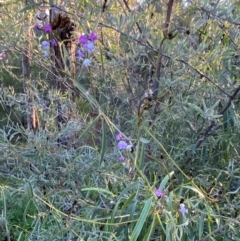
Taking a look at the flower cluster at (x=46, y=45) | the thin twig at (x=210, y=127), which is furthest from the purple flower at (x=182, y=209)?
the flower cluster at (x=46, y=45)

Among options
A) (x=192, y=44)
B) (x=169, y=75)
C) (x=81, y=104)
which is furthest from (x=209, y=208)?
(x=81, y=104)

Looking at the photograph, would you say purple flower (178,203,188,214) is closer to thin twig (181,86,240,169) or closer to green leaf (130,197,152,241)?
green leaf (130,197,152,241)

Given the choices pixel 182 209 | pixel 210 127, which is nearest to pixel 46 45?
pixel 210 127

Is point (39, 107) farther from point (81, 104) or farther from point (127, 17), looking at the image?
point (127, 17)

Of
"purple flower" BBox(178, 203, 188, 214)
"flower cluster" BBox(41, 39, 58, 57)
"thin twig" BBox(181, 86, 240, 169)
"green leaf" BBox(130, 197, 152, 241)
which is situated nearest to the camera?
"green leaf" BBox(130, 197, 152, 241)

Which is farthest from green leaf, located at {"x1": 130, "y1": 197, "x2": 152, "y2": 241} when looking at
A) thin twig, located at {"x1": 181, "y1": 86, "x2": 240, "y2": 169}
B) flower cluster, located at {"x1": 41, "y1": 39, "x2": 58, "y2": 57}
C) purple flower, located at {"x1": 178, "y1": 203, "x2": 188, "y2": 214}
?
flower cluster, located at {"x1": 41, "y1": 39, "x2": 58, "y2": 57}

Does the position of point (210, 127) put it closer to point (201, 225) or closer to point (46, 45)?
point (201, 225)

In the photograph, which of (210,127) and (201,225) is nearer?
(201,225)

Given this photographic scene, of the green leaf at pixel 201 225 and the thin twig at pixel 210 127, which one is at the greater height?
the thin twig at pixel 210 127

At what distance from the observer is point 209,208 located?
131cm

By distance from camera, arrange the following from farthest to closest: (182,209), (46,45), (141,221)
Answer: (46,45)
(182,209)
(141,221)

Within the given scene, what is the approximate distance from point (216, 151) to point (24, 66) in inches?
52.1

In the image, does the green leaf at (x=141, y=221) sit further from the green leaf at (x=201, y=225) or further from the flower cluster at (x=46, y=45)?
the flower cluster at (x=46, y=45)

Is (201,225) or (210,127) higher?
(210,127)
